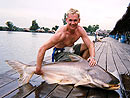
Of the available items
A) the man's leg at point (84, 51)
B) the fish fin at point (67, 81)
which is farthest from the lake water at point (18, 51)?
the fish fin at point (67, 81)

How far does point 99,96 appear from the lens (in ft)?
7.13

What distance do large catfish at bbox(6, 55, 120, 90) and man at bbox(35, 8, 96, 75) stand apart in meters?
0.13

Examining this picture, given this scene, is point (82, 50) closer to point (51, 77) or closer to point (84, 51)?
point (84, 51)

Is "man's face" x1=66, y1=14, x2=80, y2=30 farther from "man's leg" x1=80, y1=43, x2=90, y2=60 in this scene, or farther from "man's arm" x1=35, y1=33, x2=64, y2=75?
"man's leg" x1=80, y1=43, x2=90, y2=60

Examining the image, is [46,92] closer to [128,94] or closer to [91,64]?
[91,64]

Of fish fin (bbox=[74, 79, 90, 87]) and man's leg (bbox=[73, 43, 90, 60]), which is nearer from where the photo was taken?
fish fin (bbox=[74, 79, 90, 87])

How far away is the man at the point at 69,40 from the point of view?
2.57m

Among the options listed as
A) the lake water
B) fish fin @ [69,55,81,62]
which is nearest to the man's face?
fish fin @ [69,55,81,62]

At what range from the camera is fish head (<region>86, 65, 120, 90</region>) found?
2207 millimetres

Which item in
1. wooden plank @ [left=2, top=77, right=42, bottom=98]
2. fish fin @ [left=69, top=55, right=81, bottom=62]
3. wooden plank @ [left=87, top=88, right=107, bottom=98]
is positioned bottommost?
wooden plank @ [left=87, top=88, right=107, bottom=98]

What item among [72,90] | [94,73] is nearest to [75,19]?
[94,73]

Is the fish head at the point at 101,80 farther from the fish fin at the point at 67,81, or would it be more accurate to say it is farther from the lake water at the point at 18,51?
the lake water at the point at 18,51

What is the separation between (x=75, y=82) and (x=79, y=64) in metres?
0.31

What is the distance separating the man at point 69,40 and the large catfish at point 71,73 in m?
0.13
